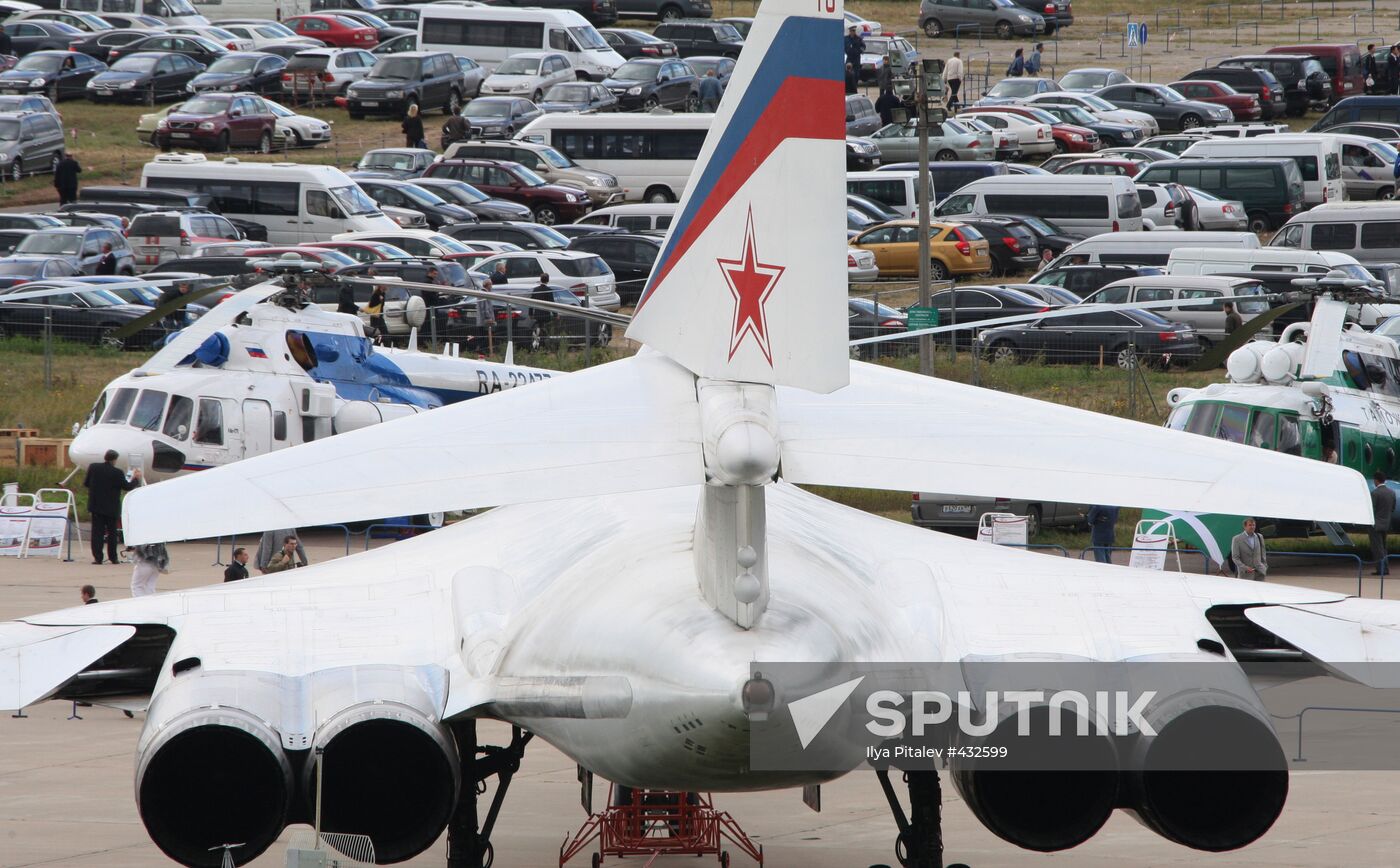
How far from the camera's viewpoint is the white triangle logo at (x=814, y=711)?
797 centimetres

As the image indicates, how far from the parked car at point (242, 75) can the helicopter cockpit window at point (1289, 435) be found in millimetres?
44954

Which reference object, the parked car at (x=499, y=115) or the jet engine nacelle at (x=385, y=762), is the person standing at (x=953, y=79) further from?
the jet engine nacelle at (x=385, y=762)

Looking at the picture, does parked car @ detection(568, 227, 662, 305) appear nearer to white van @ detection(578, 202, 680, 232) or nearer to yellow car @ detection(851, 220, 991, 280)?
white van @ detection(578, 202, 680, 232)

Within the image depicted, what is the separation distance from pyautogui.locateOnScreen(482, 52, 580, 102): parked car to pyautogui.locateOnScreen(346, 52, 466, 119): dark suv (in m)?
1.33

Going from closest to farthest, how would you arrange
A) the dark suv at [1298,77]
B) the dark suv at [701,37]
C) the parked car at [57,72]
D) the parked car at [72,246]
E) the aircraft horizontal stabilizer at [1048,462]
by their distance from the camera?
the aircraft horizontal stabilizer at [1048,462] < the parked car at [72,246] < the parked car at [57,72] < the dark suv at [1298,77] < the dark suv at [701,37]

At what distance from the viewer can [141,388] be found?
91.2 feet

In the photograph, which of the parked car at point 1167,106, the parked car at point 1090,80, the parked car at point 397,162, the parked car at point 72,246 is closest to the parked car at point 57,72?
the parked car at point 397,162

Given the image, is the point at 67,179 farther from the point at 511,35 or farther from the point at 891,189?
the point at 891,189

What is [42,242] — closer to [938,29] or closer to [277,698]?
[277,698]

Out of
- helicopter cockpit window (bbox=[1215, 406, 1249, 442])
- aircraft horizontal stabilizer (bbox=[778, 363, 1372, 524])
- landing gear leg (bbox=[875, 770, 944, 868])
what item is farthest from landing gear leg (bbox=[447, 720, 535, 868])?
helicopter cockpit window (bbox=[1215, 406, 1249, 442])

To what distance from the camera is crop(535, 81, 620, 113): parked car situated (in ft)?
200

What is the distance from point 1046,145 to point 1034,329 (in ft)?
83.6

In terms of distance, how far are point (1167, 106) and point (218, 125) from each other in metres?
30.9

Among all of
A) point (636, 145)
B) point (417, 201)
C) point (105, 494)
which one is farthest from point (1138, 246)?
point (105, 494)
